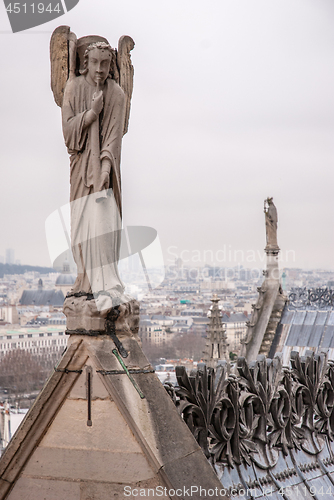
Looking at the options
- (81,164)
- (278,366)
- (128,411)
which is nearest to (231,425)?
(278,366)

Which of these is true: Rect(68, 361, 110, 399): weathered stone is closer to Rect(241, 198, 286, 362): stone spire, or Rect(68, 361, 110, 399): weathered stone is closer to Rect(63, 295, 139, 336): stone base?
Rect(63, 295, 139, 336): stone base

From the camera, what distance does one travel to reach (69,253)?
17.6ft

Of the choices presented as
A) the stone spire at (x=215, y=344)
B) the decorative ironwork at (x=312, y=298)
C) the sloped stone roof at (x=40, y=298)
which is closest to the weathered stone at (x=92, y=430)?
the sloped stone roof at (x=40, y=298)

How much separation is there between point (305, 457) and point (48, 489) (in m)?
3.29

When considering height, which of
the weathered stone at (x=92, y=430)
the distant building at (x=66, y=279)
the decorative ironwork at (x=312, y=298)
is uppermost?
the distant building at (x=66, y=279)

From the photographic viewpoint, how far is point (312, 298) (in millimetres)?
18875

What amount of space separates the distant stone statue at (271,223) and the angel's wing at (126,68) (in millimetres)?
12540

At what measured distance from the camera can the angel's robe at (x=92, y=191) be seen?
201 inches

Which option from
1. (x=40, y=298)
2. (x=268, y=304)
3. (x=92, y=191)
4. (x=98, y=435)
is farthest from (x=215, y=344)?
(x=98, y=435)

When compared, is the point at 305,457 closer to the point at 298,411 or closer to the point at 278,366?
the point at 298,411

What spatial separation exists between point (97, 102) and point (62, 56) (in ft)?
1.65

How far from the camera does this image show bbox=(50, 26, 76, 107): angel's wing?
5.23 meters

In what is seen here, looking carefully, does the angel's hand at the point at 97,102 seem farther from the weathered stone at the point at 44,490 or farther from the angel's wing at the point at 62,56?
the weathered stone at the point at 44,490

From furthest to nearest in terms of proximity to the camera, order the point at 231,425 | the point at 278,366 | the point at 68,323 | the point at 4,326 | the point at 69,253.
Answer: the point at 4,326 → the point at 278,366 → the point at 231,425 → the point at 69,253 → the point at 68,323
